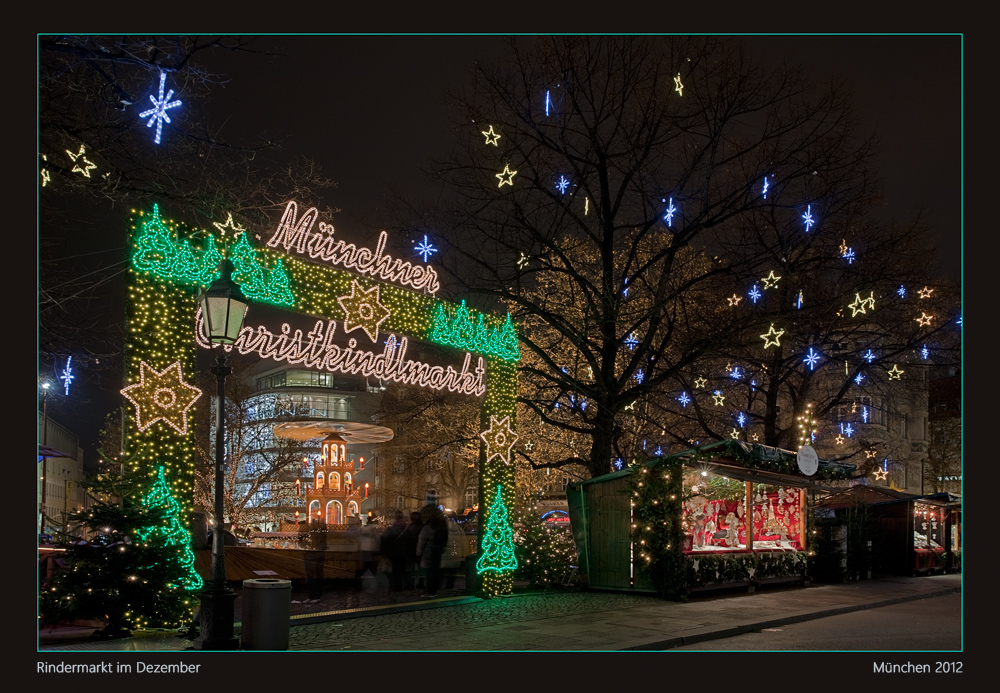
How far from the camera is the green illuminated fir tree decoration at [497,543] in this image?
56.2ft

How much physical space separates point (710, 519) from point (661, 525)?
191cm

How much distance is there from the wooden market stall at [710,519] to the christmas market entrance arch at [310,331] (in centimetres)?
209

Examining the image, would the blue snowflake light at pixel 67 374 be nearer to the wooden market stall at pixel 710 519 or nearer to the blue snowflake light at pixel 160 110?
the blue snowflake light at pixel 160 110

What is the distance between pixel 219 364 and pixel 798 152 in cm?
1887

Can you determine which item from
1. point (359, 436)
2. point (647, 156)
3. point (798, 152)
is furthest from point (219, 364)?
point (798, 152)

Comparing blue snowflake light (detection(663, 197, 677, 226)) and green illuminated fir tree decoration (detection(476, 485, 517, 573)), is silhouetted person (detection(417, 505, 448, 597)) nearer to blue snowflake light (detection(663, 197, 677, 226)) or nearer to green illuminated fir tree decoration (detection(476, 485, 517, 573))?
green illuminated fir tree decoration (detection(476, 485, 517, 573))

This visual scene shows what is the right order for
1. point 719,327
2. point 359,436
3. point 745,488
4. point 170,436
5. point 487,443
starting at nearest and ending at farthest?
1. point 170,436
2. point 487,443
3. point 745,488
4. point 359,436
5. point 719,327

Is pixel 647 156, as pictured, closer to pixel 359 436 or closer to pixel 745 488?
pixel 745 488

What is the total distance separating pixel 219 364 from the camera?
10.2m

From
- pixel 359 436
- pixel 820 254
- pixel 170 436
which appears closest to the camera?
pixel 170 436

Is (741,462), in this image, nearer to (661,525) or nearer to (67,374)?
(661,525)

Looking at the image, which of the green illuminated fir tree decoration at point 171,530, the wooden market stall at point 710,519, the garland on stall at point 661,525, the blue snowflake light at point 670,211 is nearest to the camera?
the green illuminated fir tree decoration at point 171,530

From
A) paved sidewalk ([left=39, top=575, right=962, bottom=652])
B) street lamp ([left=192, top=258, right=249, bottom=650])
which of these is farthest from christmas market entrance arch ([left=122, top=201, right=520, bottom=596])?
paved sidewalk ([left=39, top=575, right=962, bottom=652])

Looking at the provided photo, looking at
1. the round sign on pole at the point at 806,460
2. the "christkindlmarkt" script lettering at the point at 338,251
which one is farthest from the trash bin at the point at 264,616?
the round sign on pole at the point at 806,460
